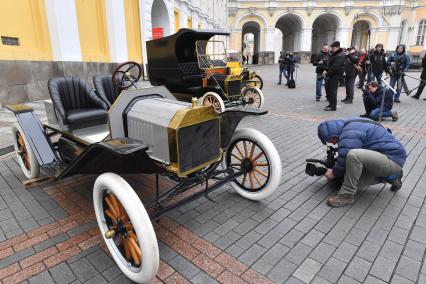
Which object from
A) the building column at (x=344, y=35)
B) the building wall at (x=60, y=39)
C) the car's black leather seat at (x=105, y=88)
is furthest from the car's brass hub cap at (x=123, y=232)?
the building column at (x=344, y=35)

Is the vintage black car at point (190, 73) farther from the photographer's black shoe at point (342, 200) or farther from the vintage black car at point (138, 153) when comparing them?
the photographer's black shoe at point (342, 200)

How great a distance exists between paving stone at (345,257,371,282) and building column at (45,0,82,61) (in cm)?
926

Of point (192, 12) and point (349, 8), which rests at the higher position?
point (349, 8)

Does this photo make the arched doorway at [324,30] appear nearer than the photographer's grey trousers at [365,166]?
No

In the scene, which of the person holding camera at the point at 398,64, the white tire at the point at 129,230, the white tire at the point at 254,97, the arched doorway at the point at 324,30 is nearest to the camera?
the white tire at the point at 129,230

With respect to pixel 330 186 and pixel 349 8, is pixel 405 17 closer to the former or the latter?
pixel 349 8

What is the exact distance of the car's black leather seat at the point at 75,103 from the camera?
3875 mm

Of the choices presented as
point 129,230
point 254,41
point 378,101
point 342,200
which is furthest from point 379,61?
point 254,41

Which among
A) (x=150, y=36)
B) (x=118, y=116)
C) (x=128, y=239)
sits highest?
(x=150, y=36)

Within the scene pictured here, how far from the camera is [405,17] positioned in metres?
35.4

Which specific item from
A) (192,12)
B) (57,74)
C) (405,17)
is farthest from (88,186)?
(405,17)

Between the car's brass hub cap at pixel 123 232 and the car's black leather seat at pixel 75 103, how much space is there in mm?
1900

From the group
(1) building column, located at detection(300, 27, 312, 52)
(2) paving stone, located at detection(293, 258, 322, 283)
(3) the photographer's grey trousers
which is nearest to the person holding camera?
(3) the photographer's grey trousers

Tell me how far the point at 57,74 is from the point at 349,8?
36273 millimetres
